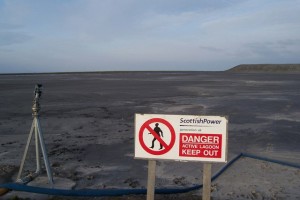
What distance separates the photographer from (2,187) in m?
6.03

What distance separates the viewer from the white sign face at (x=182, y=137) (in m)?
4.77

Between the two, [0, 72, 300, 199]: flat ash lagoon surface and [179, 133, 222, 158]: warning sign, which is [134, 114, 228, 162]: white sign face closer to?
[179, 133, 222, 158]: warning sign

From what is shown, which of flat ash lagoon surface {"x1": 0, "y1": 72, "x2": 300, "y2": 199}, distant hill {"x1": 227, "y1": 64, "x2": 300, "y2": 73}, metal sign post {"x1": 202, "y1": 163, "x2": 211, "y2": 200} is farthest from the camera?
distant hill {"x1": 227, "y1": 64, "x2": 300, "y2": 73}

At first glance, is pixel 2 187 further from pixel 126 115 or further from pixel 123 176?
pixel 126 115

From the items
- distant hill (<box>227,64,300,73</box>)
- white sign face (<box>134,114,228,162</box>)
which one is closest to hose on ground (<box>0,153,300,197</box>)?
white sign face (<box>134,114,228,162</box>)

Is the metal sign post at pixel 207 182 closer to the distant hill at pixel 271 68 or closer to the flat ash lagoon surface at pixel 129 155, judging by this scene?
the flat ash lagoon surface at pixel 129 155

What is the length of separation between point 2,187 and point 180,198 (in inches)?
114

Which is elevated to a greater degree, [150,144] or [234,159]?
[150,144]

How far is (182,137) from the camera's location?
487 centimetres

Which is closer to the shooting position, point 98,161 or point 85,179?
point 85,179

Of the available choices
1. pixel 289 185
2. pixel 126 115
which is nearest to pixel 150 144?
pixel 289 185

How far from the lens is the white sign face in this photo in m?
4.77

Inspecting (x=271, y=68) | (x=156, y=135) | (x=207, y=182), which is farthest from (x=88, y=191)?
(x=271, y=68)

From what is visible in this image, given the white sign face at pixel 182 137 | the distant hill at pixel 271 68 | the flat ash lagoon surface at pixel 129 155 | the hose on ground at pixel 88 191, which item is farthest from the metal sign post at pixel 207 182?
the distant hill at pixel 271 68
